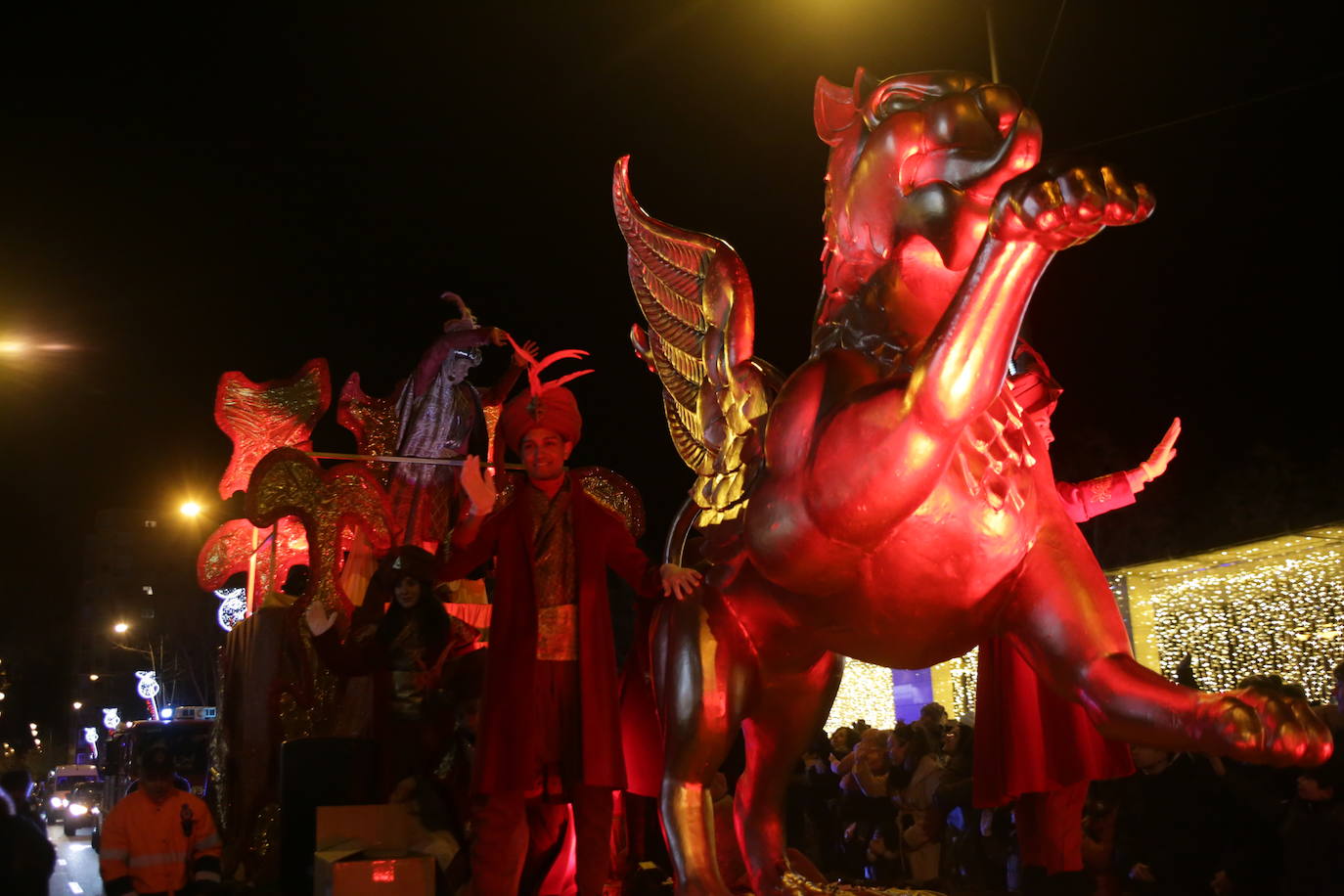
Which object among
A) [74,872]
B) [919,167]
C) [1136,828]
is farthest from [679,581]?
[74,872]

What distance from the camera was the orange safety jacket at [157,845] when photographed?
18.2ft

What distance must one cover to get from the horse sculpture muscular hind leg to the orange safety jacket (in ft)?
12.1

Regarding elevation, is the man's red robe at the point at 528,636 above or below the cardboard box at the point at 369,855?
above

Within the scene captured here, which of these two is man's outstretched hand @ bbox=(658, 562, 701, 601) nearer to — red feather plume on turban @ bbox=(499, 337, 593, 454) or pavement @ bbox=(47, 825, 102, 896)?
red feather plume on turban @ bbox=(499, 337, 593, 454)

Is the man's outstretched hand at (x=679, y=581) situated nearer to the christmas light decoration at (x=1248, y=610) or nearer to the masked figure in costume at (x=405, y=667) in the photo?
the masked figure in costume at (x=405, y=667)

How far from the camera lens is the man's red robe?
10.9ft

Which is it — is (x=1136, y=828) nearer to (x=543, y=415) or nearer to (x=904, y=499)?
(x=543, y=415)

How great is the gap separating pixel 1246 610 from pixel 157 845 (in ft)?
25.2

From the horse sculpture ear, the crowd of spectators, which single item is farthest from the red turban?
the crowd of spectators

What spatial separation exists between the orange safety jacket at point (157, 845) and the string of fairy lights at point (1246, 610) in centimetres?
429

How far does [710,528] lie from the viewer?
309 cm

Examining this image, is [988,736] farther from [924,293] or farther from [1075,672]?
[924,293]

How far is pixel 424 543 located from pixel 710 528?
410cm

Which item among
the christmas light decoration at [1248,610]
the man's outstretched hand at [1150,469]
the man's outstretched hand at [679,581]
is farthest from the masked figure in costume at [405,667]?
the christmas light decoration at [1248,610]
